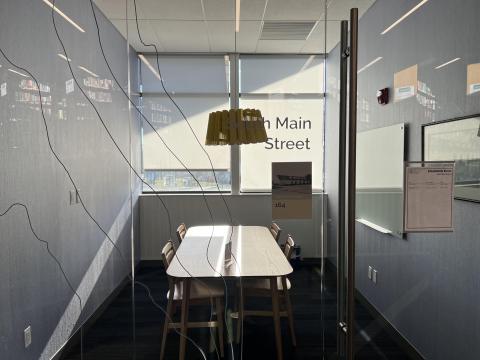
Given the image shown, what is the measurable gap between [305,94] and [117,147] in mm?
751

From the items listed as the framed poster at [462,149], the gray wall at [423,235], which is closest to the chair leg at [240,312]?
the gray wall at [423,235]

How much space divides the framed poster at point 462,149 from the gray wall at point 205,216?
75cm

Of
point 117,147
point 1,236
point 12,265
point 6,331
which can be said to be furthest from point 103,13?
point 6,331

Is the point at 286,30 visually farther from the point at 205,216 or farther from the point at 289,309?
the point at 289,309

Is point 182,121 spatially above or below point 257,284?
above

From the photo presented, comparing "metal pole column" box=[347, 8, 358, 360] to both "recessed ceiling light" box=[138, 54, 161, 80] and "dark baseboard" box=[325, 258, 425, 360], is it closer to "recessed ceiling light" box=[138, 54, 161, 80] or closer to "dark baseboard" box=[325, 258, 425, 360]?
"recessed ceiling light" box=[138, 54, 161, 80]

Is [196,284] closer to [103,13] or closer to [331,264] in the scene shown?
[331,264]

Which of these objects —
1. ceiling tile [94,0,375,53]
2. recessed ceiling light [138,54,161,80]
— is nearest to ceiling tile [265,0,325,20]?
ceiling tile [94,0,375,53]

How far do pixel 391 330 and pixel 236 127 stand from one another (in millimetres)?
1691

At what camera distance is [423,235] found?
6.95ft

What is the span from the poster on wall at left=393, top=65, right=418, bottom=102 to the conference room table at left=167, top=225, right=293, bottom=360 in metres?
1.22

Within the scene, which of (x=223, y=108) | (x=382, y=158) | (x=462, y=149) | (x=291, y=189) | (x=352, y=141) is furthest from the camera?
(x=382, y=158)

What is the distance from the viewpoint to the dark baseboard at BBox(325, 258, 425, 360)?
2219mm

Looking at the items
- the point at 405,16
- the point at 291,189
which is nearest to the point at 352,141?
the point at 291,189
